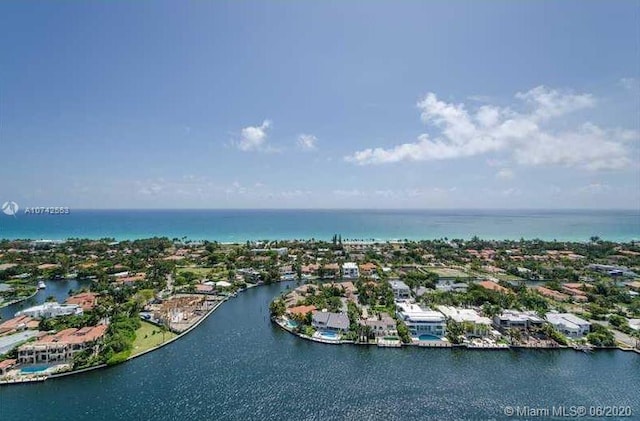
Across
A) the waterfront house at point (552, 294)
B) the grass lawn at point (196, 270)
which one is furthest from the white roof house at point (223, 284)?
the waterfront house at point (552, 294)

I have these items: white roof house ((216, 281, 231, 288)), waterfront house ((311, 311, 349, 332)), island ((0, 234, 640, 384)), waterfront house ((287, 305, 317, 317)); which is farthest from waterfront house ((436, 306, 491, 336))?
white roof house ((216, 281, 231, 288))

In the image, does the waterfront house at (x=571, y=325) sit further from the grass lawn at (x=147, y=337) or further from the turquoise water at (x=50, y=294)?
the turquoise water at (x=50, y=294)

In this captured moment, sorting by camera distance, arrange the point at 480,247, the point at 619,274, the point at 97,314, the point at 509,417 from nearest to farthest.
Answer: the point at 509,417
the point at 97,314
the point at 619,274
the point at 480,247

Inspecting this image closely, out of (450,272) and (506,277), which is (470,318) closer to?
(450,272)

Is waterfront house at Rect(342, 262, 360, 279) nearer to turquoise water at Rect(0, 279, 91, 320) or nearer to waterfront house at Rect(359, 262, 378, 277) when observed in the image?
waterfront house at Rect(359, 262, 378, 277)

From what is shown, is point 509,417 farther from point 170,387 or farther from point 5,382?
point 5,382

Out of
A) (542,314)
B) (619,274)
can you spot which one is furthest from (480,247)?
(542,314)
